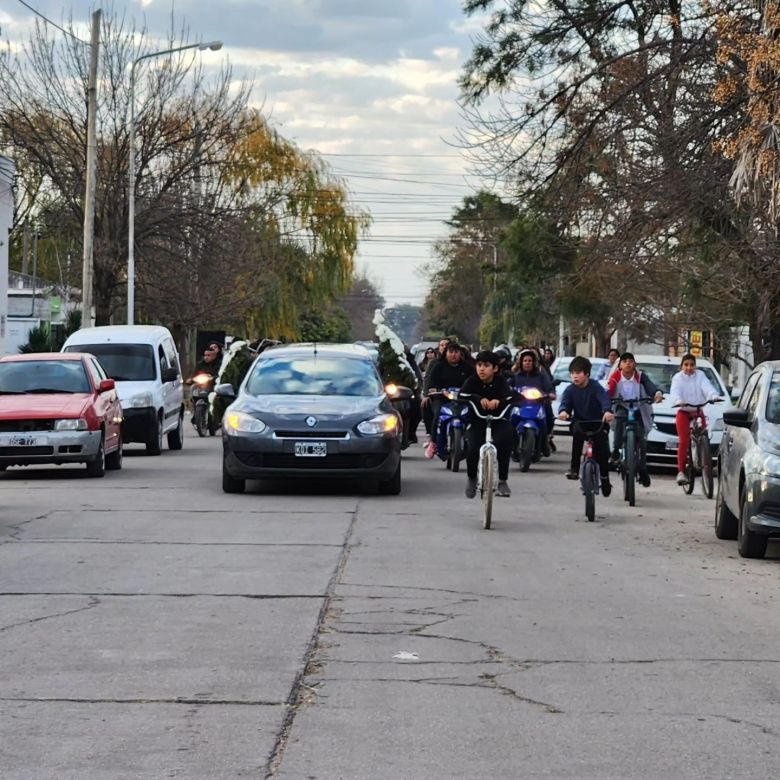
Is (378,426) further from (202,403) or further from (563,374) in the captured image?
A: (563,374)

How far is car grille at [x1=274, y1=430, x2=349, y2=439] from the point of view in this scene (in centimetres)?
1877

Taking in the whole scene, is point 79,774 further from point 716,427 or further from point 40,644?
point 716,427

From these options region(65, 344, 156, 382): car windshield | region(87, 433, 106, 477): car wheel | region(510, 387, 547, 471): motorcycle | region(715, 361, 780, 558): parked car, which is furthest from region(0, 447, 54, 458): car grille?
region(715, 361, 780, 558): parked car

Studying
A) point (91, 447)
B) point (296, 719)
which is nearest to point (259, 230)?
point (91, 447)

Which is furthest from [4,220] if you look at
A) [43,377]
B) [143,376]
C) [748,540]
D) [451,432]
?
[748,540]

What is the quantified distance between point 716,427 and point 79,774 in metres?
18.8

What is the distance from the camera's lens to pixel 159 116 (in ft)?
172

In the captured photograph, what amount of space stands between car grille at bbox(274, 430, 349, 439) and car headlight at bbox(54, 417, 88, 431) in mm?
3899

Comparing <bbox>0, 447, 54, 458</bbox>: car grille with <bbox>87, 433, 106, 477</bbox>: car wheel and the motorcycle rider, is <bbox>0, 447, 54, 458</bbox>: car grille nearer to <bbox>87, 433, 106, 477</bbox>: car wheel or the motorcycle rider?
<bbox>87, 433, 106, 477</bbox>: car wheel

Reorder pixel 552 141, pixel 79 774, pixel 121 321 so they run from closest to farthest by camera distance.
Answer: pixel 79 774 → pixel 552 141 → pixel 121 321

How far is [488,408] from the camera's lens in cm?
1683

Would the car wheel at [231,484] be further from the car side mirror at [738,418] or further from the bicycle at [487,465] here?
the car side mirror at [738,418]

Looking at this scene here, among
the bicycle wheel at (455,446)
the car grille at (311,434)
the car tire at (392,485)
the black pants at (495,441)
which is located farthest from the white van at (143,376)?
the black pants at (495,441)

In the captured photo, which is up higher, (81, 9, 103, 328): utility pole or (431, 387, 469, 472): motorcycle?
(81, 9, 103, 328): utility pole
